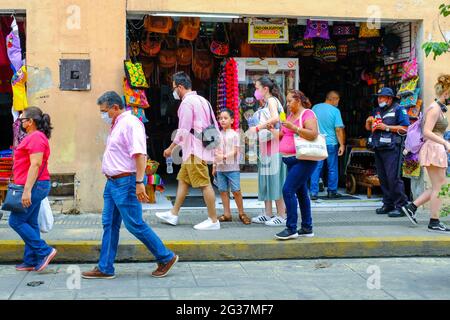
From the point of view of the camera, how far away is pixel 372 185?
10539mm

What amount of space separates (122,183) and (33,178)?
0.89m

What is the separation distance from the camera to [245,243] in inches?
278

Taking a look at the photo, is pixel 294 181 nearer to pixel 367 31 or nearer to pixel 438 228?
pixel 438 228

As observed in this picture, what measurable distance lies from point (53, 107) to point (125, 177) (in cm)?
336

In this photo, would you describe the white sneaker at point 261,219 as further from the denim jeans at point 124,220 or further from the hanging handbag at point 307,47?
the hanging handbag at point 307,47

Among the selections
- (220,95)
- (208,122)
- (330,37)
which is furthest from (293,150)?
(330,37)

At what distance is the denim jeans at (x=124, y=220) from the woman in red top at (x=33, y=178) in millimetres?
692

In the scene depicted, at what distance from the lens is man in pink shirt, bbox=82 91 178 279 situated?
19.1 feet

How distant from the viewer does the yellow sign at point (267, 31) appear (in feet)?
32.0

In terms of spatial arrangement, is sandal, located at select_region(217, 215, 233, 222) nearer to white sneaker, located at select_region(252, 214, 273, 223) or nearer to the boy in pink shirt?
the boy in pink shirt

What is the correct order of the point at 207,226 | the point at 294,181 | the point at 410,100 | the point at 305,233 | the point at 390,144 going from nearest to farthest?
the point at 294,181
the point at 305,233
the point at 207,226
the point at 390,144
the point at 410,100

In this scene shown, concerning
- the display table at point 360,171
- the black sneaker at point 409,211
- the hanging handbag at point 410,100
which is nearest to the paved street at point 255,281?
the black sneaker at point 409,211

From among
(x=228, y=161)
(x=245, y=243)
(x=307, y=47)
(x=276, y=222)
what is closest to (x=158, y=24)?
(x=307, y=47)

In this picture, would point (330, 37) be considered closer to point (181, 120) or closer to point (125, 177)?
point (181, 120)
